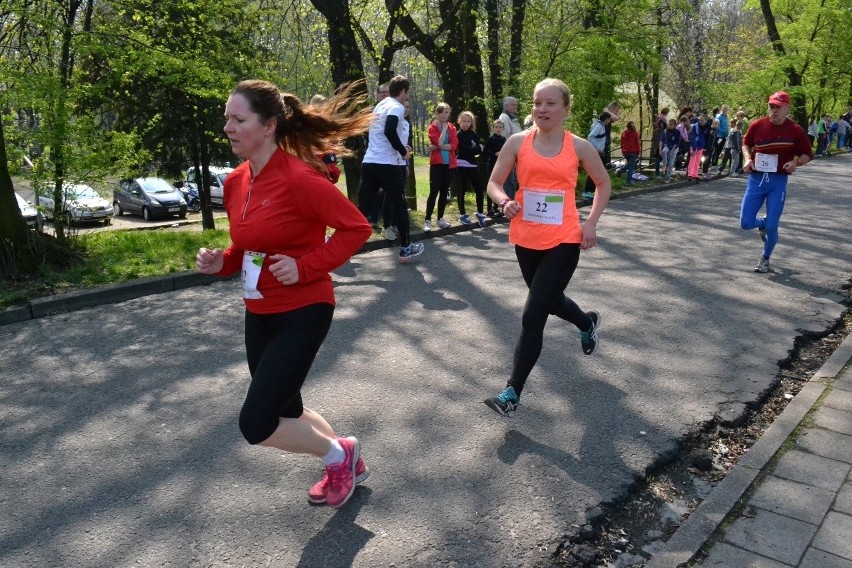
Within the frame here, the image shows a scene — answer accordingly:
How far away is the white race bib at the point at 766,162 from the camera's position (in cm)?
810

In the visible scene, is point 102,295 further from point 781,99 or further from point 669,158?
point 669,158

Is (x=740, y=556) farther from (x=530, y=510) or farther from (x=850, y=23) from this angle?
(x=850, y=23)

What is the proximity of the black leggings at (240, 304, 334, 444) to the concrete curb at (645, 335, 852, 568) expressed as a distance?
1.64m

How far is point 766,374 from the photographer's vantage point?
17.1 feet

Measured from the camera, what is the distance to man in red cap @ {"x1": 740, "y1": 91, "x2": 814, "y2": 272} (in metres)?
8.04

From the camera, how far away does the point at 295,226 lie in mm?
3107

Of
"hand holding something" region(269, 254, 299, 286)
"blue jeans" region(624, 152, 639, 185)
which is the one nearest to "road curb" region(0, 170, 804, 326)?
"hand holding something" region(269, 254, 299, 286)

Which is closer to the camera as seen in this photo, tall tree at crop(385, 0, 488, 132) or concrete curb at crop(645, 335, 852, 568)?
concrete curb at crop(645, 335, 852, 568)

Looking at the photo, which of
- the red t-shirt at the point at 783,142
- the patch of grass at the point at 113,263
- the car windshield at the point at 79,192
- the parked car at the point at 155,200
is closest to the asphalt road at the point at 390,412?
the patch of grass at the point at 113,263

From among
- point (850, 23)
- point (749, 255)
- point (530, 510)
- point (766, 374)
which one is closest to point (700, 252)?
point (749, 255)

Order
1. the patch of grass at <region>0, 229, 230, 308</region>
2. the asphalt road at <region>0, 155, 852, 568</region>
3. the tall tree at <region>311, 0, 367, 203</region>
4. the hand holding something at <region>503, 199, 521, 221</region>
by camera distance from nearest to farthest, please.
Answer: the asphalt road at <region>0, 155, 852, 568</region>
the hand holding something at <region>503, 199, 521, 221</region>
the patch of grass at <region>0, 229, 230, 308</region>
the tall tree at <region>311, 0, 367, 203</region>

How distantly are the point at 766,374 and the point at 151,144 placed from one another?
65.7ft

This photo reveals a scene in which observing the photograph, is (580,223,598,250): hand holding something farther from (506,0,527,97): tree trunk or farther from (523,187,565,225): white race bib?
(506,0,527,97): tree trunk

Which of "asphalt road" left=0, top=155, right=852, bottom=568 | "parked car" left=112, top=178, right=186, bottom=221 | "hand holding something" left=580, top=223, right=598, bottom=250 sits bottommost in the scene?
"parked car" left=112, top=178, right=186, bottom=221
